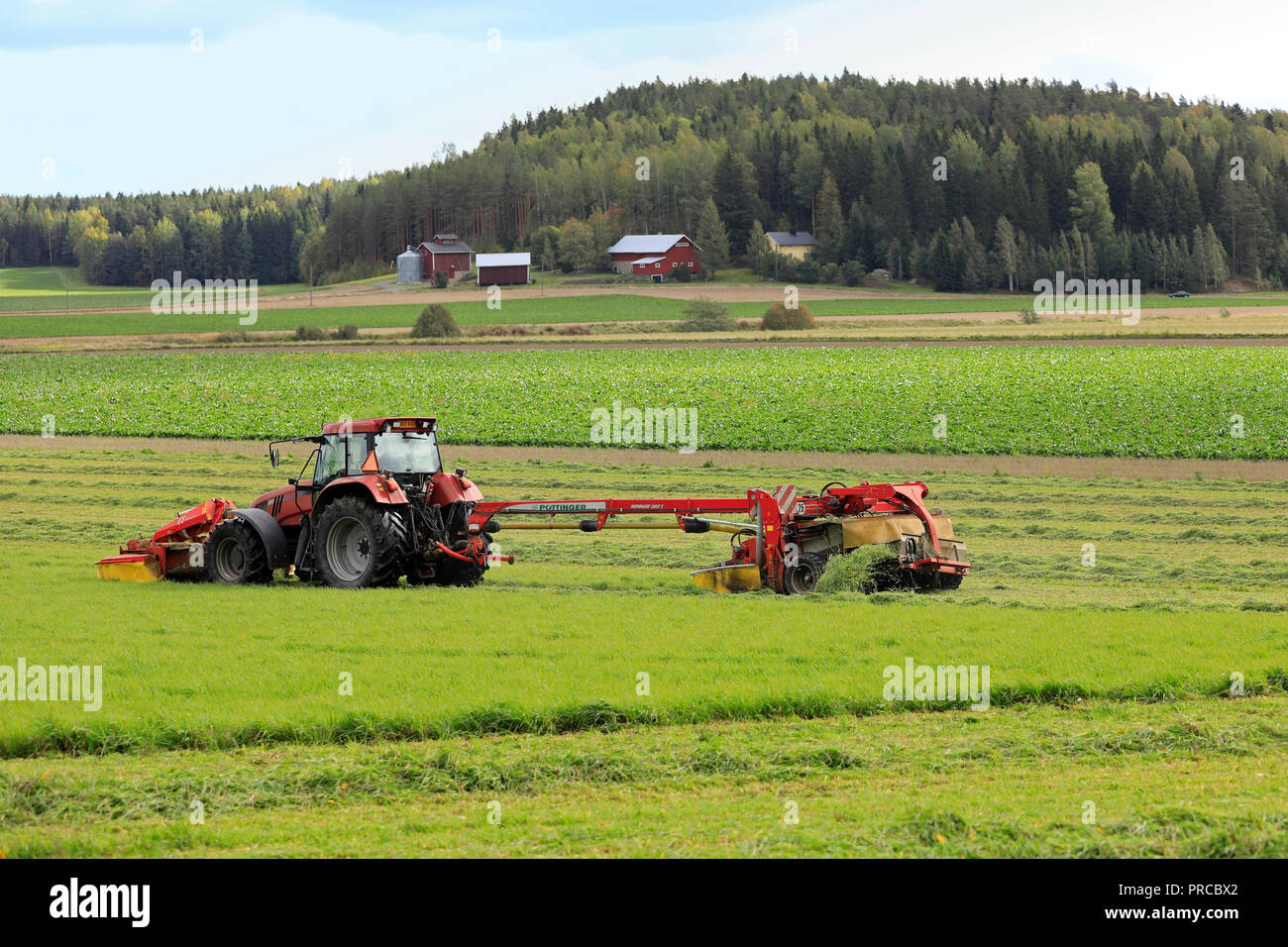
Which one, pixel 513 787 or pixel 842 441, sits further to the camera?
pixel 842 441

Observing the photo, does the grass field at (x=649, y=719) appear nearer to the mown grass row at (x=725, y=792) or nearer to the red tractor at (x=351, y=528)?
the mown grass row at (x=725, y=792)

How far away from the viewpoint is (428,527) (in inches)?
663

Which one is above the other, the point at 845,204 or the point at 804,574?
the point at 845,204

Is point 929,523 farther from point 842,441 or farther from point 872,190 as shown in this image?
point 872,190

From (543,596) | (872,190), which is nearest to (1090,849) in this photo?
(543,596)

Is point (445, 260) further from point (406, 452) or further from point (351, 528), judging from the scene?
point (351, 528)

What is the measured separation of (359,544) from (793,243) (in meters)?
123

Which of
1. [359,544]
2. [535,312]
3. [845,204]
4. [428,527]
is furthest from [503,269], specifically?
[359,544]

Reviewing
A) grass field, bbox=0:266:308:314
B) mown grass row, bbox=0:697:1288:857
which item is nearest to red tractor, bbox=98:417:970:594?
mown grass row, bbox=0:697:1288:857

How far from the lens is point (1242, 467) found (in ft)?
94.9

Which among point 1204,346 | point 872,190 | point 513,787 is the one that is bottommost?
point 513,787

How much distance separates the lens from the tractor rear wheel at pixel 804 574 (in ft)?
53.0
